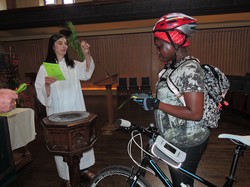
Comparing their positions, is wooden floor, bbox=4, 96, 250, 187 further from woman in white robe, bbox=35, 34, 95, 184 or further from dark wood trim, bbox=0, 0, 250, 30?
dark wood trim, bbox=0, 0, 250, 30

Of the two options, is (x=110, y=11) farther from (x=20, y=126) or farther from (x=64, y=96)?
(x=64, y=96)

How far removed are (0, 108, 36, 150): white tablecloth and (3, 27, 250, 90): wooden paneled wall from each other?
6.44 metres

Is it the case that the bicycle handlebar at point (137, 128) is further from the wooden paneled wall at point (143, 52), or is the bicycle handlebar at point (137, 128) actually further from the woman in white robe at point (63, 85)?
the wooden paneled wall at point (143, 52)

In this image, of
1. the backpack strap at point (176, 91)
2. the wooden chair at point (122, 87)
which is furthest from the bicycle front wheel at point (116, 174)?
the wooden chair at point (122, 87)

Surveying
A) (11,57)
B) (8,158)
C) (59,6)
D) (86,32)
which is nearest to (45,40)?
(86,32)

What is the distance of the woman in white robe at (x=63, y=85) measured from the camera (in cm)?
214

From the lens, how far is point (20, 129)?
2.88m

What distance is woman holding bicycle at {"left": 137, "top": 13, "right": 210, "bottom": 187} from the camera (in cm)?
114

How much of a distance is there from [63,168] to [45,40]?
903 cm

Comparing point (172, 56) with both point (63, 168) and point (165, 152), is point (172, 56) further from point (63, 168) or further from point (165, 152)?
point (63, 168)

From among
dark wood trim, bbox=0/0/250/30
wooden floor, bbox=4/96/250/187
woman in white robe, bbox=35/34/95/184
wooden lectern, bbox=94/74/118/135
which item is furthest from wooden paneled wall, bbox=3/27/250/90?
woman in white robe, bbox=35/34/95/184

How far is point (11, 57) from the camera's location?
4.06 metres

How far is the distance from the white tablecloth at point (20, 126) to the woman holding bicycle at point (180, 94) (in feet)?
7.51

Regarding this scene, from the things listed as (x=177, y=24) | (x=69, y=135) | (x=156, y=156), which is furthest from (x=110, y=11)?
(x=156, y=156)
